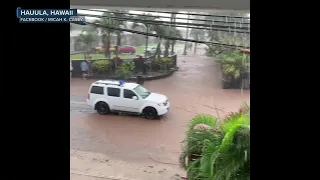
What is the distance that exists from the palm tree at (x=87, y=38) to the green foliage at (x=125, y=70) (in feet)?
1.81

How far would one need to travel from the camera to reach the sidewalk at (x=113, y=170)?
3.94 metres

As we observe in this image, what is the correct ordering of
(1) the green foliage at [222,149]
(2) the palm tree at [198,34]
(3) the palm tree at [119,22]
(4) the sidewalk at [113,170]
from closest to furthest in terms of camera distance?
(1) the green foliage at [222,149]
(3) the palm tree at [119,22]
(4) the sidewalk at [113,170]
(2) the palm tree at [198,34]

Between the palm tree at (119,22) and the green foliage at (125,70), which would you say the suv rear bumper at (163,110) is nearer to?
the green foliage at (125,70)

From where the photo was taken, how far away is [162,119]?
199 inches

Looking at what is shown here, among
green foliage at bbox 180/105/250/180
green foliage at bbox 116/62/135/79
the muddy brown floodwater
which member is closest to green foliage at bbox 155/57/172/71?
the muddy brown floodwater

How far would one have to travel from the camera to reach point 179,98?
528 cm

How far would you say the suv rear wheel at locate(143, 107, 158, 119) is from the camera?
4.98m

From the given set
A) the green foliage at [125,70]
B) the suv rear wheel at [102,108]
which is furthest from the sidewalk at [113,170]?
the green foliage at [125,70]

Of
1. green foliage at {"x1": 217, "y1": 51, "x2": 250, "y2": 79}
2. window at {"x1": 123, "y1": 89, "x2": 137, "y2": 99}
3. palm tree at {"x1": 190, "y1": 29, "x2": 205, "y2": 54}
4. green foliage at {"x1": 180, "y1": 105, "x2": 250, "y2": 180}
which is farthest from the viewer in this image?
window at {"x1": 123, "y1": 89, "x2": 137, "y2": 99}

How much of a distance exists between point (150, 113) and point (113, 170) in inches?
46.1

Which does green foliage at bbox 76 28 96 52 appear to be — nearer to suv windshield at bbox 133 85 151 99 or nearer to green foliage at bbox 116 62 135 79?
green foliage at bbox 116 62 135 79
